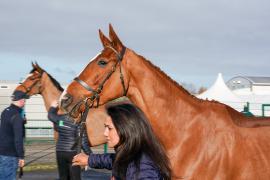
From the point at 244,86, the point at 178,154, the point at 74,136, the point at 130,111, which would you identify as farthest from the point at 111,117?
the point at 244,86

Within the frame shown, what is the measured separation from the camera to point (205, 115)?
176 inches

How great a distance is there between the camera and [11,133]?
746cm

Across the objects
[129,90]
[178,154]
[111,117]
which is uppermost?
[129,90]

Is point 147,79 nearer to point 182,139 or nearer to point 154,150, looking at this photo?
point 182,139

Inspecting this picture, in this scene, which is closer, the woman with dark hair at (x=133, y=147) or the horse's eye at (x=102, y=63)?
the woman with dark hair at (x=133, y=147)

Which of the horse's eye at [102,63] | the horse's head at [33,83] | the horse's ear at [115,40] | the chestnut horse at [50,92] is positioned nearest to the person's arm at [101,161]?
the horse's eye at [102,63]

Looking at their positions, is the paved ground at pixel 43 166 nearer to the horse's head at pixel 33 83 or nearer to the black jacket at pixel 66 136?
the horse's head at pixel 33 83

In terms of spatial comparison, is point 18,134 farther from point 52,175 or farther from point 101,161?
point 52,175

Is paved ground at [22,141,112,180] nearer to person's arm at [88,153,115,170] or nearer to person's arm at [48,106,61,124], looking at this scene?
person's arm at [48,106,61,124]

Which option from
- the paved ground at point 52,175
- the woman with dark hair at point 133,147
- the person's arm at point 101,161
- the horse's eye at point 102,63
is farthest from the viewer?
the paved ground at point 52,175

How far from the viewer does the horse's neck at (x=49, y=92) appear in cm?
966

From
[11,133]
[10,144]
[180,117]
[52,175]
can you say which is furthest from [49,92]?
[180,117]

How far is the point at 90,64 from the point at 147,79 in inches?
22.6

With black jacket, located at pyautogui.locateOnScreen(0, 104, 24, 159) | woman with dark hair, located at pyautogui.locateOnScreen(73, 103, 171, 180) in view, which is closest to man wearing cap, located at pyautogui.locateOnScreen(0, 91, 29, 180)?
black jacket, located at pyautogui.locateOnScreen(0, 104, 24, 159)
